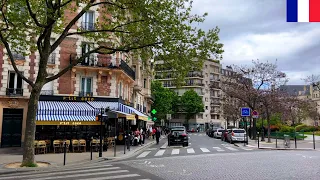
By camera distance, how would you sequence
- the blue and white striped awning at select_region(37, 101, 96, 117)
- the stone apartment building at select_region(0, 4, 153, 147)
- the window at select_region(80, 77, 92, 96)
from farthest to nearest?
the window at select_region(80, 77, 92, 96) → the stone apartment building at select_region(0, 4, 153, 147) → the blue and white striped awning at select_region(37, 101, 96, 117)

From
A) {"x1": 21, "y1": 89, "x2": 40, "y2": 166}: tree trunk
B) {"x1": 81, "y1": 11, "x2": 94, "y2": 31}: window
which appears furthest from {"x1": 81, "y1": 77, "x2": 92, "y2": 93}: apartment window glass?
{"x1": 21, "y1": 89, "x2": 40, "y2": 166}: tree trunk

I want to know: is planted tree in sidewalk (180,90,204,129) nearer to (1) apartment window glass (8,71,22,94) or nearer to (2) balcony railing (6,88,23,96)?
(1) apartment window glass (8,71,22,94)

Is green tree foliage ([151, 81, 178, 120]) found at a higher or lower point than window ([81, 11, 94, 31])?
lower

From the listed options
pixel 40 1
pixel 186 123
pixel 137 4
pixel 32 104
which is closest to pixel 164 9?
pixel 137 4

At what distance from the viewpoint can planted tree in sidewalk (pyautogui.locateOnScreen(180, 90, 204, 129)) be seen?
86.1m

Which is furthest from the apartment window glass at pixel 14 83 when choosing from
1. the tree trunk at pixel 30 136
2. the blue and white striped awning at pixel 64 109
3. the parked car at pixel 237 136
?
the parked car at pixel 237 136

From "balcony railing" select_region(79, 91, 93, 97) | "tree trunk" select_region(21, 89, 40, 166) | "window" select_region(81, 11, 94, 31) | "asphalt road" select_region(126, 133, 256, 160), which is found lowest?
"asphalt road" select_region(126, 133, 256, 160)

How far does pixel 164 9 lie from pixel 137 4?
4.35 feet

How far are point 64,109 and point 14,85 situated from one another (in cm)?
554

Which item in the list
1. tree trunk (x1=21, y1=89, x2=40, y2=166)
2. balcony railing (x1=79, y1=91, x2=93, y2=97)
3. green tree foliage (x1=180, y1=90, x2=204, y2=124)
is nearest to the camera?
tree trunk (x1=21, y1=89, x2=40, y2=166)

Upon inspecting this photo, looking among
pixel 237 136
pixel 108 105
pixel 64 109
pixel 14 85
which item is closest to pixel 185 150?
pixel 108 105

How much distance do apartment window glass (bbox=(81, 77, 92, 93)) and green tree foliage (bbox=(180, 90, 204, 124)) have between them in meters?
60.5

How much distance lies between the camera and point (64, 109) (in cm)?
2236

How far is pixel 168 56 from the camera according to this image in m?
15.6
